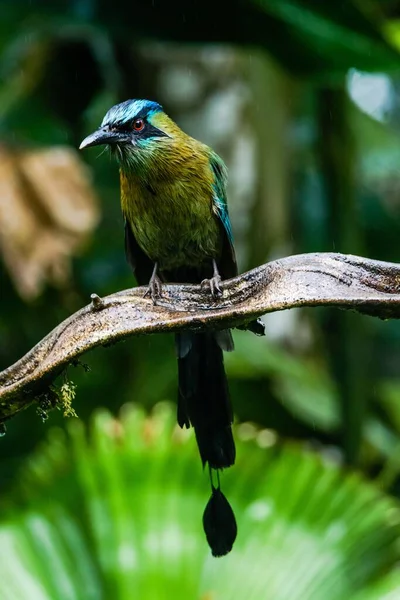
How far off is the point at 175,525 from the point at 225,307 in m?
1.11

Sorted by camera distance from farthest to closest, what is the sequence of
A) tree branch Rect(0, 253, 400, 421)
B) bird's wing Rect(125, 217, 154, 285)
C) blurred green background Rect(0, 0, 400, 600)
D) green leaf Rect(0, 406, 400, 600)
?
blurred green background Rect(0, 0, 400, 600), bird's wing Rect(125, 217, 154, 285), green leaf Rect(0, 406, 400, 600), tree branch Rect(0, 253, 400, 421)

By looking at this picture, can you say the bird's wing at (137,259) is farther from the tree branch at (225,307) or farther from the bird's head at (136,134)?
the tree branch at (225,307)

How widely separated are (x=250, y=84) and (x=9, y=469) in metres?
2.70

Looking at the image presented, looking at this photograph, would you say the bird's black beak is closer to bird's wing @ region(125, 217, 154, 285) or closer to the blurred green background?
bird's wing @ region(125, 217, 154, 285)

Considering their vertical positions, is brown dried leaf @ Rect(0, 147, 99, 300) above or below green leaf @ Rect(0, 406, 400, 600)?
above

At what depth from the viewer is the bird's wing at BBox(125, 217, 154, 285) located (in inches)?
125

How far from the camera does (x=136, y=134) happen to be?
112 inches

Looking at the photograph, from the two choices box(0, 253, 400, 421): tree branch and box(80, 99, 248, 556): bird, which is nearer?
box(0, 253, 400, 421): tree branch

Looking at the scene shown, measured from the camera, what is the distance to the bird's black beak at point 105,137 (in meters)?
2.63

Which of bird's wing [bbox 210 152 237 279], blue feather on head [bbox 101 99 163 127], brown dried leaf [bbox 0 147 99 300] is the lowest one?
bird's wing [bbox 210 152 237 279]

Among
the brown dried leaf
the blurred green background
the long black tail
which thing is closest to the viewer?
the long black tail

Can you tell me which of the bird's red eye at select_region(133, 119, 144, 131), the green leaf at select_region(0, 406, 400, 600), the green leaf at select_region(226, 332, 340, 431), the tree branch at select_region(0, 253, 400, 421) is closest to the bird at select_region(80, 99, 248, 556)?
the bird's red eye at select_region(133, 119, 144, 131)

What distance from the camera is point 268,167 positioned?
509 cm

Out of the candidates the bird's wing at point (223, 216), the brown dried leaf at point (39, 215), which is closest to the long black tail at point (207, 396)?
the bird's wing at point (223, 216)
